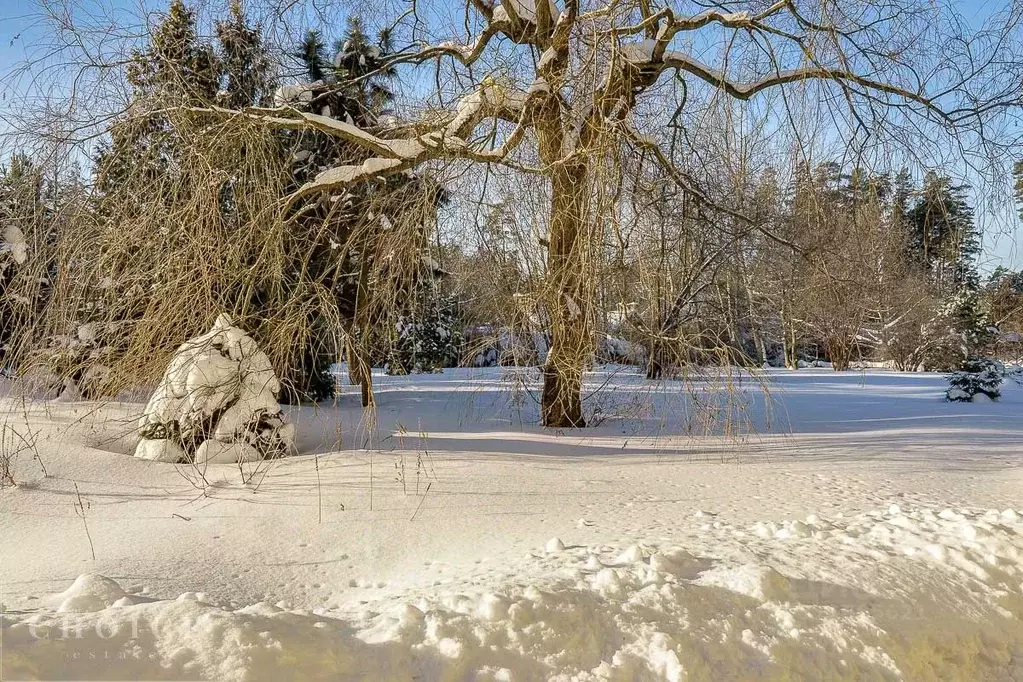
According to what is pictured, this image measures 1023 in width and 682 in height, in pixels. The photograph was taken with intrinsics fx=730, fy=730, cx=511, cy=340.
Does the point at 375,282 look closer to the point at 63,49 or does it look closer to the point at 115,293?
the point at 115,293

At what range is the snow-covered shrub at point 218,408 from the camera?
5199mm

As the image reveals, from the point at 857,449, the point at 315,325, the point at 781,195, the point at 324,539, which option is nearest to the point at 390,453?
the point at 315,325

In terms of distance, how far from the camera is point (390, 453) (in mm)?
5676

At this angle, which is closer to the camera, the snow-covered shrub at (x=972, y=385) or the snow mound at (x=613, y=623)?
the snow mound at (x=613, y=623)

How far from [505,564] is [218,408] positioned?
3287mm

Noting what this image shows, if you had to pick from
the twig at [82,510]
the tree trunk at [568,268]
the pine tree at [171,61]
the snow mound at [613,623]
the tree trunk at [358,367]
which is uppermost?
the pine tree at [171,61]

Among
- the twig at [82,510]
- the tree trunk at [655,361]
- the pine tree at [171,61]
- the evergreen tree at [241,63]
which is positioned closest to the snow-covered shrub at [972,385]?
the tree trunk at [655,361]

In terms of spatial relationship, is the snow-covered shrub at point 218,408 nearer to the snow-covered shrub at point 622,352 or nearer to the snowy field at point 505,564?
the snowy field at point 505,564

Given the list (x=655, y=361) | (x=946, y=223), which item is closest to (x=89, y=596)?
(x=655, y=361)

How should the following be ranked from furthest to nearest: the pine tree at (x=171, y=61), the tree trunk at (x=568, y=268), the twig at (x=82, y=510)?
the pine tree at (x=171, y=61)
the tree trunk at (x=568, y=268)
the twig at (x=82, y=510)

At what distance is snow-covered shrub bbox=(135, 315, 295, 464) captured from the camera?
17.1ft

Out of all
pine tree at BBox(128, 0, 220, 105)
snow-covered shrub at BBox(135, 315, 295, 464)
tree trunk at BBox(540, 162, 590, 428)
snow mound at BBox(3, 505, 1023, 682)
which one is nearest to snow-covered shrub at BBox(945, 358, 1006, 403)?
tree trunk at BBox(540, 162, 590, 428)

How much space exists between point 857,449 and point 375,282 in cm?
459

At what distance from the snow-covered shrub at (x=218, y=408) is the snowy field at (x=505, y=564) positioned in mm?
243
